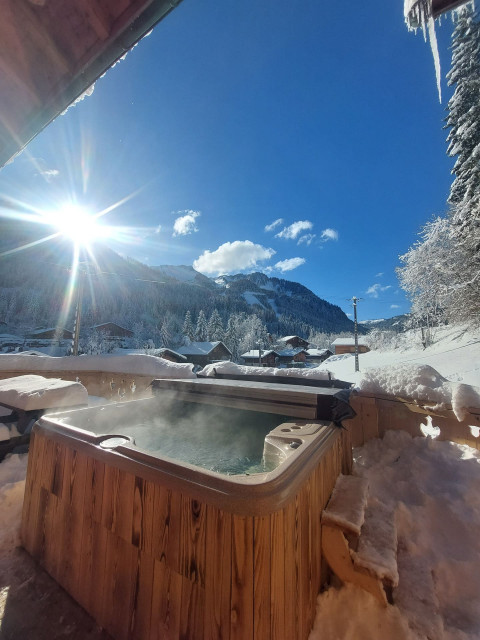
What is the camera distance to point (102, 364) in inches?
155

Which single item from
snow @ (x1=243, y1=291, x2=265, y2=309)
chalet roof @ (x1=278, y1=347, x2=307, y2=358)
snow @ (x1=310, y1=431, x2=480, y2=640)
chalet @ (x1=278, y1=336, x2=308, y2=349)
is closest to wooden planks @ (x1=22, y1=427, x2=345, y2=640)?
snow @ (x1=310, y1=431, x2=480, y2=640)

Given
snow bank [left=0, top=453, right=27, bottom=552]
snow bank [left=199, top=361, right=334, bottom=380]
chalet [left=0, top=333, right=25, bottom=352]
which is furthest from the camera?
chalet [left=0, top=333, right=25, bottom=352]

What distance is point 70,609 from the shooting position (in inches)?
47.7

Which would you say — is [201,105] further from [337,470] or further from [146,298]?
[146,298]

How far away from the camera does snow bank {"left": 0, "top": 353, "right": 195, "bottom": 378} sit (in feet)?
11.7

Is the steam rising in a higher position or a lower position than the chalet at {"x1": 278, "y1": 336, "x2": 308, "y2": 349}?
lower

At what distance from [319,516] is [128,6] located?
195 centimetres

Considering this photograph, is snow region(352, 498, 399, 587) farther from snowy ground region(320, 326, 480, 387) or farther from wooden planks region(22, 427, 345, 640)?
snowy ground region(320, 326, 480, 387)

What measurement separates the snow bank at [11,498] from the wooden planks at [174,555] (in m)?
0.30

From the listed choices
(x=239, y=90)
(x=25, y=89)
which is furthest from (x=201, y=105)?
(x=25, y=89)

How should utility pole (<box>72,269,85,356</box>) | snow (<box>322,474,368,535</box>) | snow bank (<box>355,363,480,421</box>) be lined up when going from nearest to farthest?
snow (<box>322,474,368,535</box>), snow bank (<box>355,363,480,421</box>), utility pole (<box>72,269,85,356</box>)

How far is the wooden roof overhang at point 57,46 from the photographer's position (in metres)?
0.84

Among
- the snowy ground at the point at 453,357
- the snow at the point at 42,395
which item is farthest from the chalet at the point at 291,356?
the snow at the point at 42,395

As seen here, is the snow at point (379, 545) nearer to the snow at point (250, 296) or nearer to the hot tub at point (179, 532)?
the hot tub at point (179, 532)
